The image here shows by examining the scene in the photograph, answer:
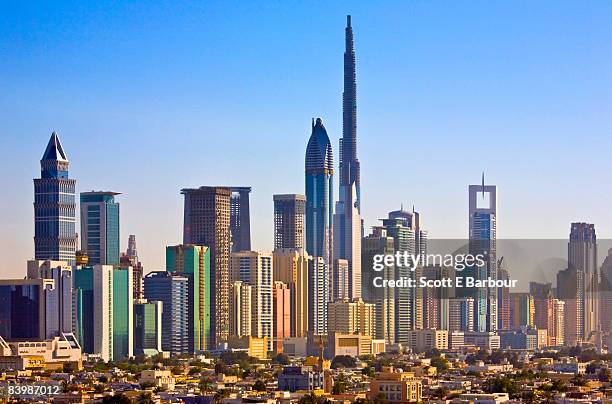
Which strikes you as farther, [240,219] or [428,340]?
[240,219]

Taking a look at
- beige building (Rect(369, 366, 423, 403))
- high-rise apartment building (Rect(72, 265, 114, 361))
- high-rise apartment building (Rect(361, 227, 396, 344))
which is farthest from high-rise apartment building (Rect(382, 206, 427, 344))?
beige building (Rect(369, 366, 423, 403))

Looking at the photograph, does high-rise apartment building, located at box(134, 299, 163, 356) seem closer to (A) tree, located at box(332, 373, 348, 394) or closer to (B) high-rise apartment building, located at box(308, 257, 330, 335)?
(B) high-rise apartment building, located at box(308, 257, 330, 335)

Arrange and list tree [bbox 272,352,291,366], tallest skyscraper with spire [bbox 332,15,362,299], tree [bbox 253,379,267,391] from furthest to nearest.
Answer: tallest skyscraper with spire [bbox 332,15,362,299] < tree [bbox 272,352,291,366] < tree [bbox 253,379,267,391]

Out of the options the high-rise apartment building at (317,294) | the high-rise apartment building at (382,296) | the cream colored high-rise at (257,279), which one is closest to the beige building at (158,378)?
the high-rise apartment building at (382,296)

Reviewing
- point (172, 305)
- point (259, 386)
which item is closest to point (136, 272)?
point (172, 305)

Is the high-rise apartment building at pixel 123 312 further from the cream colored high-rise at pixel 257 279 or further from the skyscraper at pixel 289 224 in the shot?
the skyscraper at pixel 289 224

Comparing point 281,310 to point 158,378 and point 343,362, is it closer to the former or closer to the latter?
point 343,362
